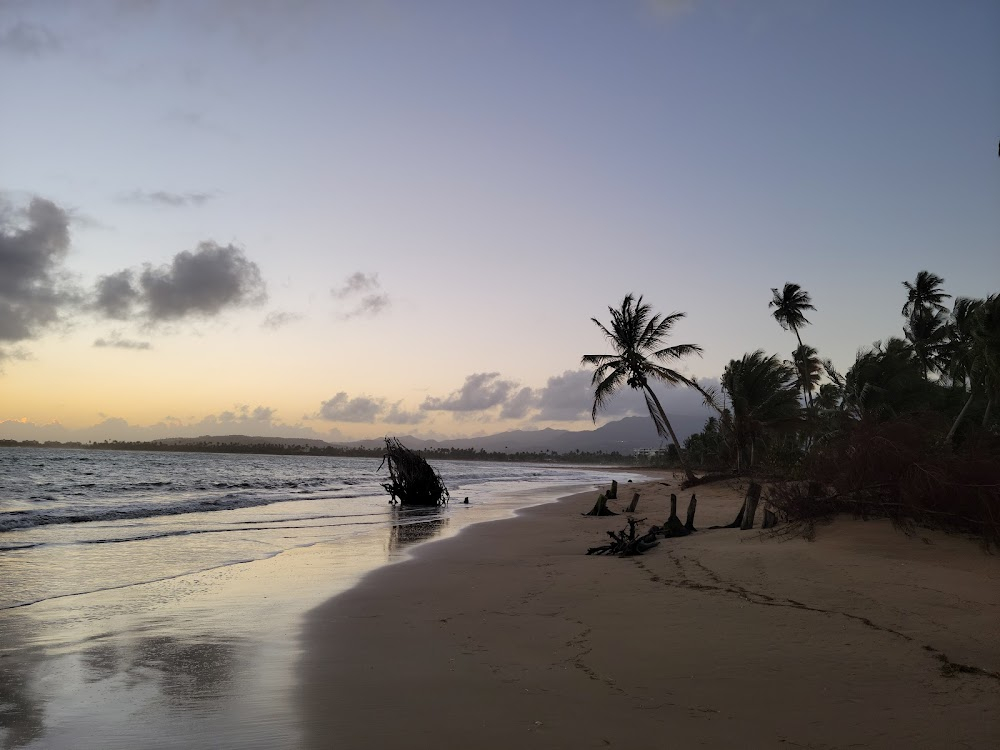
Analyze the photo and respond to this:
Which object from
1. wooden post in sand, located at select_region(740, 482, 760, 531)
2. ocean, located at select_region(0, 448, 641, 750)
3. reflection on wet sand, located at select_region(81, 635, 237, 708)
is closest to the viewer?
ocean, located at select_region(0, 448, 641, 750)

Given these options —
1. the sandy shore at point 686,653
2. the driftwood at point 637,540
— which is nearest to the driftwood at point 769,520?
the sandy shore at point 686,653

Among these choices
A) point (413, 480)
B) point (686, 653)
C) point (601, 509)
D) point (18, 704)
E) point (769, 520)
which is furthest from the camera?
point (413, 480)

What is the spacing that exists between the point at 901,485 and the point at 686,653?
20.0 feet

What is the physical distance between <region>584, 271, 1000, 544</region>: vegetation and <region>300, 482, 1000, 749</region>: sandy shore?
21.7 inches

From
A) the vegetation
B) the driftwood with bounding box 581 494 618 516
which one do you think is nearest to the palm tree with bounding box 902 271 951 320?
the vegetation

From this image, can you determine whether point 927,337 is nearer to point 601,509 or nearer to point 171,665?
point 601,509

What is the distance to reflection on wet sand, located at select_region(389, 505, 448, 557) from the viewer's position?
15758 mm

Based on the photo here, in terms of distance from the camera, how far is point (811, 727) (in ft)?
13.6

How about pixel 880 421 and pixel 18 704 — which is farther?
pixel 880 421

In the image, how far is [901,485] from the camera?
9.70m

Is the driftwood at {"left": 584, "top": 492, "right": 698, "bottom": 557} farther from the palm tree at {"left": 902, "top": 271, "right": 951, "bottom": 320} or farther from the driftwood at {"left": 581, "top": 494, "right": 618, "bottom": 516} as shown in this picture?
the palm tree at {"left": 902, "top": 271, "right": 951, "bottom": 320}

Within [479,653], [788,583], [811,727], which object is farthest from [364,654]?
[788,583]

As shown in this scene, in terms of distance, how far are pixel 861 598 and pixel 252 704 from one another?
6155 mm

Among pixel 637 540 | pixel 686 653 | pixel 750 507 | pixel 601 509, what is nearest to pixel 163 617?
pixel 686 653
